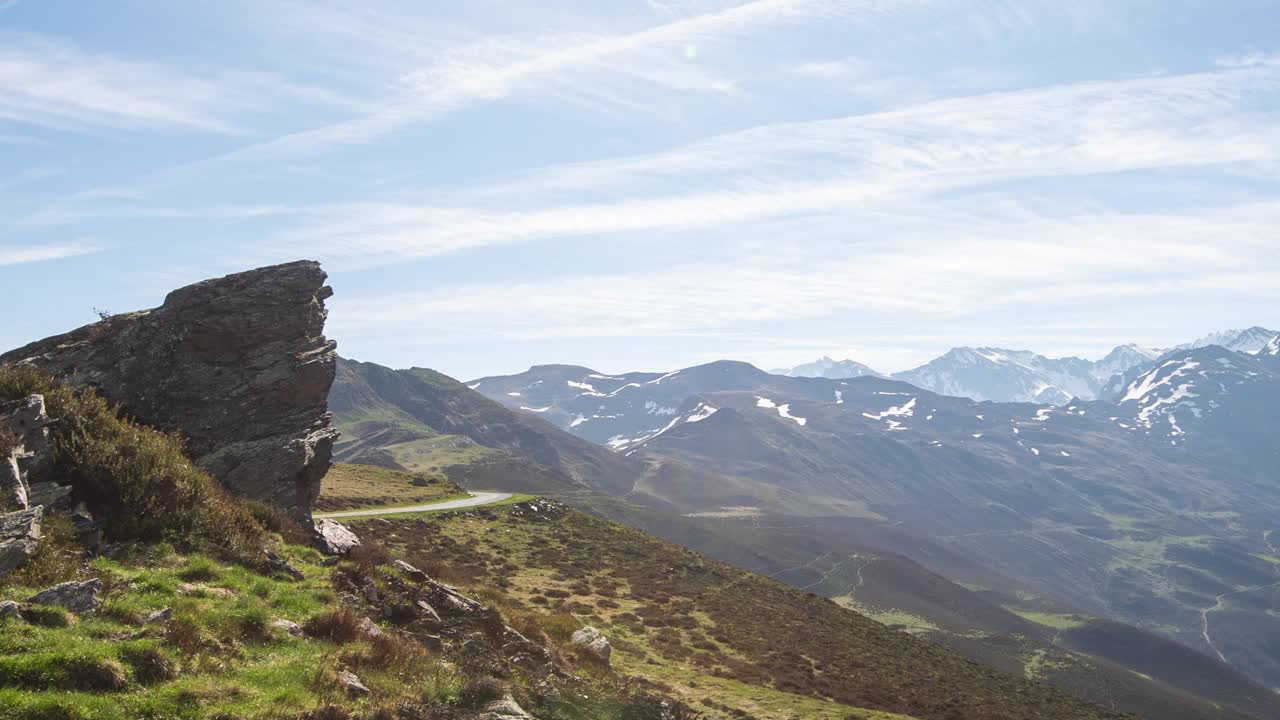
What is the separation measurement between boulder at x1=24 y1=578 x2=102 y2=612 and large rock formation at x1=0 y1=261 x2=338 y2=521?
58.7 ft

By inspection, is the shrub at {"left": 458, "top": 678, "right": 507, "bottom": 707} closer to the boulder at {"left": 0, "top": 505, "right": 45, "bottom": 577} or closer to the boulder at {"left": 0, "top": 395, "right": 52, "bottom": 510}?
the boulder at {"left": 0, "top": 505, "right": 45, "bottom": 577}

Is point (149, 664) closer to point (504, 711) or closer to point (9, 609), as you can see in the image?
point (9, 609)

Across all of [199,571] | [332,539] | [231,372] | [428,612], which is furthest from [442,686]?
[231,372]

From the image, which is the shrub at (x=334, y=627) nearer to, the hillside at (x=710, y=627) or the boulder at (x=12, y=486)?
the boulder at (x=12, y=486)

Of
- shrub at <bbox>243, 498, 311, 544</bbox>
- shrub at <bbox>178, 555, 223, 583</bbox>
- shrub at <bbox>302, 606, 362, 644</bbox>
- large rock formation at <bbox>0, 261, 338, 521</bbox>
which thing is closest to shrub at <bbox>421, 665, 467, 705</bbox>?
shrub at <bbox>302, 606, 362, 644</bbox>

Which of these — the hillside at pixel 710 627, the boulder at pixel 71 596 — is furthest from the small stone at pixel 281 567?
the hillside at pixel 710 627

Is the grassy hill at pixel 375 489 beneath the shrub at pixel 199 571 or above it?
beneath

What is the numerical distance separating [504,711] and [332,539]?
16156 mm

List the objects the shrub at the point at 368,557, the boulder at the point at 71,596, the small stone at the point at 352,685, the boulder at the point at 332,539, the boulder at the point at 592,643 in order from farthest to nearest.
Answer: the boulder at the point at 332,539
the boulder at the point at 592,643
the shrub at the point at 368,557
the small stone at the point at 352,685
the boulder at the point at 71,596

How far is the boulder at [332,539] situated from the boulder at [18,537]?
10667 mm

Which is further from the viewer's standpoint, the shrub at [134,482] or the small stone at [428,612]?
the small stone at [428,612]

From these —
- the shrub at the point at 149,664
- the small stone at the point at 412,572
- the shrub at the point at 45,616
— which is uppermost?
the shrub at the point at 45,616

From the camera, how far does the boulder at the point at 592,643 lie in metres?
25.1

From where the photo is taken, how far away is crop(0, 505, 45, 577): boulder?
13898 millimetres
